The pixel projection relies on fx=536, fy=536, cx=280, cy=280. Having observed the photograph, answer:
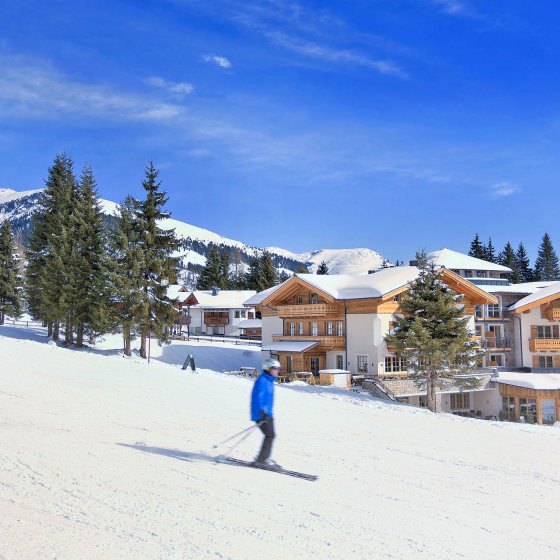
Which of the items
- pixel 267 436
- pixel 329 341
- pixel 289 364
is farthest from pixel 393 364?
pixel 267 436

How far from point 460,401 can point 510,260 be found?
56.6 m

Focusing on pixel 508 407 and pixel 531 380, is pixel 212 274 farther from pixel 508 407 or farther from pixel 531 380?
pixel 531 380

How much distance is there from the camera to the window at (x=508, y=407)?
38594mm

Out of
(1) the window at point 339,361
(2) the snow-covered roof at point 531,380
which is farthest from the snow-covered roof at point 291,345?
(2) the snow-covered roof at point 531,380

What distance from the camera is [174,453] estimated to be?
32.9 feet

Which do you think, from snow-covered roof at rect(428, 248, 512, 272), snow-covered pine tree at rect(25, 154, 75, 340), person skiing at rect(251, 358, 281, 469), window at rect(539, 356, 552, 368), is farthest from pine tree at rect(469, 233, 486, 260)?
person skiing at rect(251, 358, 281, 469)

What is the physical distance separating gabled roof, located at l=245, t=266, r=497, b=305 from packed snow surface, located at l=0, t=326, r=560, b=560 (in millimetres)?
21048

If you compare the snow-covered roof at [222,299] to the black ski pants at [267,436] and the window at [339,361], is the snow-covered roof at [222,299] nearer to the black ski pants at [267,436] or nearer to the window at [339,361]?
the window at [339,361]

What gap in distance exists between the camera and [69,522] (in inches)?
239

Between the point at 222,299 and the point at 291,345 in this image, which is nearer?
the point at 291,345

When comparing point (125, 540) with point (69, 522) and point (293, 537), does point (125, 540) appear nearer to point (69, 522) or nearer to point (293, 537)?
point (69, 522)

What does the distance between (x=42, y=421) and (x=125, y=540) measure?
24.0 feet

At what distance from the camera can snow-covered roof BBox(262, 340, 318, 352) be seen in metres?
39.7

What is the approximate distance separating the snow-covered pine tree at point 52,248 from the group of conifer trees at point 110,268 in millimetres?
78
